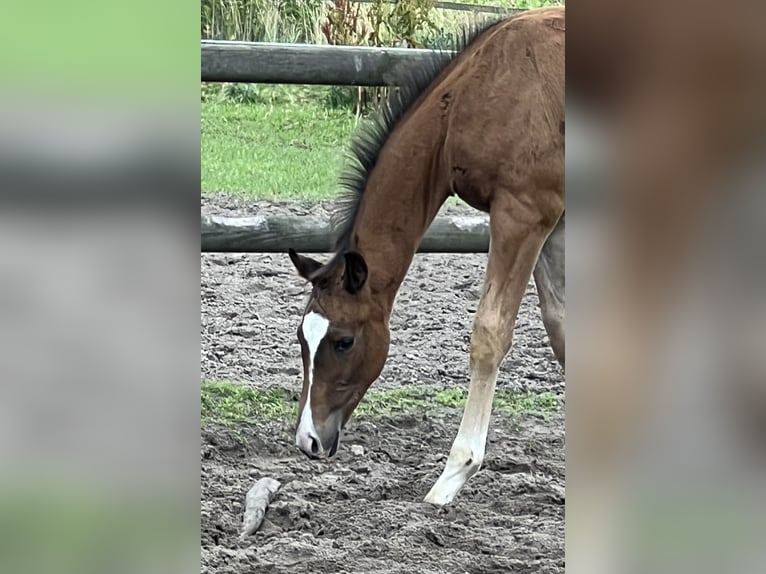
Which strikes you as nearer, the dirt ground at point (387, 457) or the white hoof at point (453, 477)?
the dirt ground at point (387, 457)

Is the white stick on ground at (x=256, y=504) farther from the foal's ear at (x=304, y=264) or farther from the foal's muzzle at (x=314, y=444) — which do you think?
the foal's ear at (x=304, y=264)

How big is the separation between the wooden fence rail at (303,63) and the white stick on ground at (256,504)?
2.28ft

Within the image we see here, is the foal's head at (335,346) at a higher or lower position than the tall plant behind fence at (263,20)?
lower

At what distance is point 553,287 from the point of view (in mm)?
1719

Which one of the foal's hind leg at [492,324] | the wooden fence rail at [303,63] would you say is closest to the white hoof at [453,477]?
the foal's hind leg at [492,324]

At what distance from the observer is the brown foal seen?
1.66 m

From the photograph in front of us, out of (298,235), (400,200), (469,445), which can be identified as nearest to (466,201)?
(400,200)

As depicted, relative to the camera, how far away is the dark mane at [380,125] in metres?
1.64

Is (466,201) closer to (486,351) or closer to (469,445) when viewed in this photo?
(486,351)
